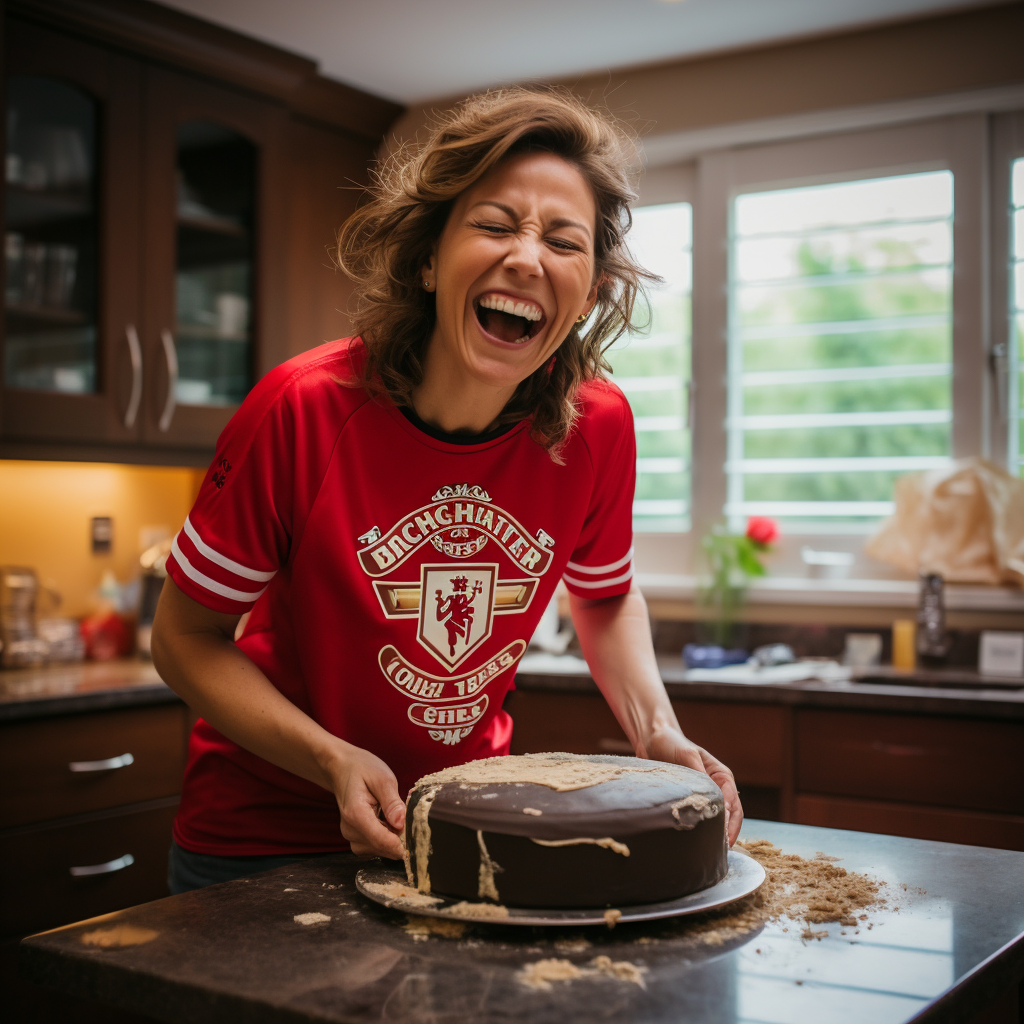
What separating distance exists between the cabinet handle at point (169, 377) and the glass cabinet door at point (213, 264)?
0.05 metres

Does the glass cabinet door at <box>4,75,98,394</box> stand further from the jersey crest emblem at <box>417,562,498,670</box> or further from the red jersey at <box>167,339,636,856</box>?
the jersey crest emblem at <box>417,562,498,670</box>

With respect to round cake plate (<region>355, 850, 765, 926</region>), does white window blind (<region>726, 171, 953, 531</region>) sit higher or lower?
higher

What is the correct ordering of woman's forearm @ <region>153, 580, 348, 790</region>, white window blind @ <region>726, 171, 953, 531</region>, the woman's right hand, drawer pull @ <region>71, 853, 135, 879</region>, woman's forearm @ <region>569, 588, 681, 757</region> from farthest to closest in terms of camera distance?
1. white window blind @ <region>726, 171, 953, 531</region>
2. drawer pull @ <region>71, 853, 135, 879</region>
3. woman's forearm @ <region>569, 588, 681, 757</region>
4. woman's forearm @ <region>153, 580, 348, 790</region>
5. the woman's right hand

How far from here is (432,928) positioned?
933 millimetres

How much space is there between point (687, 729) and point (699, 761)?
4.88 ft

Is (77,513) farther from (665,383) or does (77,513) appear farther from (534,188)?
(534,188)

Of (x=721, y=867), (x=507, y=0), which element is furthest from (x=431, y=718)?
(x=507, y=0)

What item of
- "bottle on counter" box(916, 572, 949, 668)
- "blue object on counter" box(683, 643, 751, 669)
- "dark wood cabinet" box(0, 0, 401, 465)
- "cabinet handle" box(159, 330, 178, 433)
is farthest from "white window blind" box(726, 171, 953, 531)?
"cabinet handle" box(159, 330, 178, 433)

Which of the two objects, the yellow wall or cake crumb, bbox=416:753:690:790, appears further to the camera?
the yellow wall

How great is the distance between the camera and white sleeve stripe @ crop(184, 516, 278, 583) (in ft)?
3.81

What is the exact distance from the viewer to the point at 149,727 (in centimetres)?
257

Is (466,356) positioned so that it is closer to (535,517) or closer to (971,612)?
(535,517)

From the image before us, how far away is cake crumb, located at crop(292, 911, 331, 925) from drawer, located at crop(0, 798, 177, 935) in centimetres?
158

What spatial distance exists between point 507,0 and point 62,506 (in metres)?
1.82
